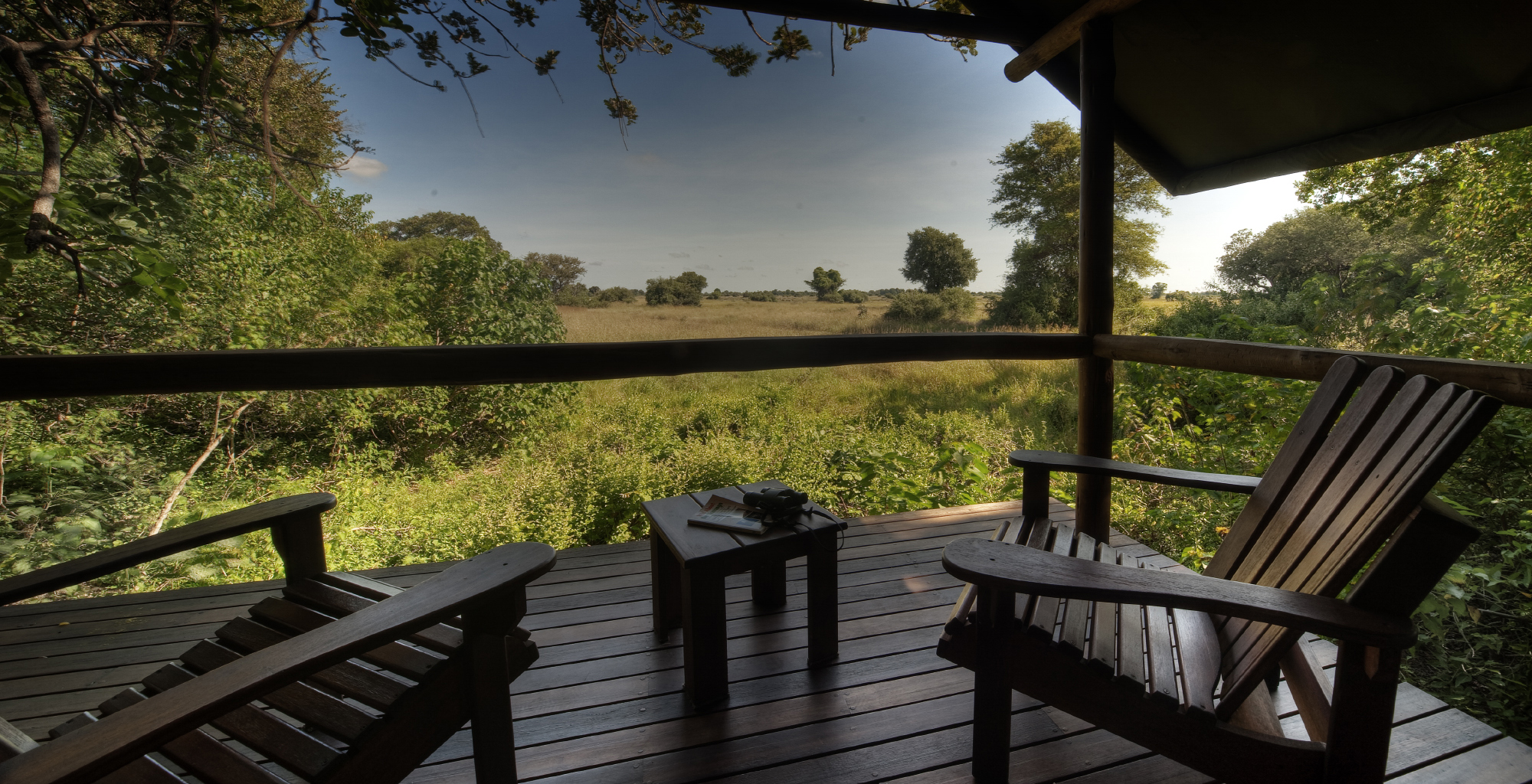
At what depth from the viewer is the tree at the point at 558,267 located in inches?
263

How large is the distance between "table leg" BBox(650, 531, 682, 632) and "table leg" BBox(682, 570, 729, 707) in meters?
0.36

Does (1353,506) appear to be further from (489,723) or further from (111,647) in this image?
(111,647)

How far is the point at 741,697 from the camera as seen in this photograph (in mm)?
1699

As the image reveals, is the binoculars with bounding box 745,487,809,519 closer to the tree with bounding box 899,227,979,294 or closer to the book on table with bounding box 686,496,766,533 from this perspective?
the book on table with bounding box 686,496,766,533

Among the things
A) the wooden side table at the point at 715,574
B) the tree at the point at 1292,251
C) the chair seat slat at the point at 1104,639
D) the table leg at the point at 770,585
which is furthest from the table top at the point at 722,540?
the tree at the point at 1292,251

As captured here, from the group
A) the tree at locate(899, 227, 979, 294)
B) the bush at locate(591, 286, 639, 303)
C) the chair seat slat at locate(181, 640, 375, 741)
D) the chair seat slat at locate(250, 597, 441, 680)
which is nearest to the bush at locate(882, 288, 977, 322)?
the tree at locate(899, 227, 979, 294)

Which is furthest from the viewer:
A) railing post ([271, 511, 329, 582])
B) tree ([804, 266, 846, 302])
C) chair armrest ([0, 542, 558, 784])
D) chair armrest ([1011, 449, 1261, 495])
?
tree ([804, 266, 846, 302])

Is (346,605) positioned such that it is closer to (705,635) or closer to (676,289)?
(705,635)

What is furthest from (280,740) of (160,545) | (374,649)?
(160,545)

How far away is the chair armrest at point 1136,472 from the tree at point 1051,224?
839cm

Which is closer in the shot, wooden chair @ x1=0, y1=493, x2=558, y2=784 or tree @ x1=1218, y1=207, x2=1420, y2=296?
wooden chair @ x1=0, y1=493, x2=558, y2=784

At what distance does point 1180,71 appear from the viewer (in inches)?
96.1

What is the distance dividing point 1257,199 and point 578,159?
24.0 feet

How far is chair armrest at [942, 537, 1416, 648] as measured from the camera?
0.88 meters
